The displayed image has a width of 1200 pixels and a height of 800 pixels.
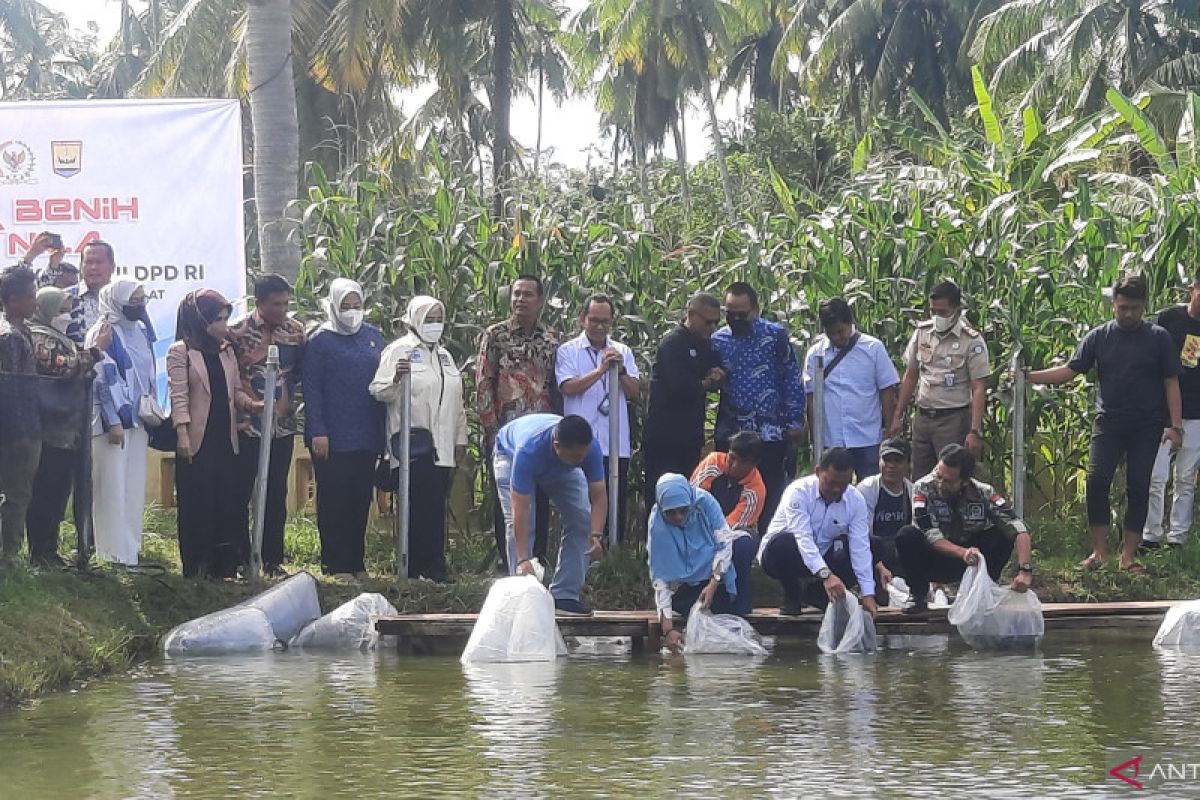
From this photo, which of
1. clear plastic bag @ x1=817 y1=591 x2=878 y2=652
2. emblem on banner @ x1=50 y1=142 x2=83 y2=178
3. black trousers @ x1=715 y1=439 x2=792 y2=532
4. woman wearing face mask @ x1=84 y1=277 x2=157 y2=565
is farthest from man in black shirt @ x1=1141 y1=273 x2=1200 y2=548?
emblem on banner @ x1=50 y1=142 x2=83 y2=178

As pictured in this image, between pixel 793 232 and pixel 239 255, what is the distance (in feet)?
12.4

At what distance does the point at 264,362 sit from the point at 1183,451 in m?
5.54

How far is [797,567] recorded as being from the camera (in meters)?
9.84

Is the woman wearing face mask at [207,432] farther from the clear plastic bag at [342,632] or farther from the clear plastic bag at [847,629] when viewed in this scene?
the clear plastic bag at [847,629]

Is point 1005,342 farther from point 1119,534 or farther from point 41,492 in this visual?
point 41,492

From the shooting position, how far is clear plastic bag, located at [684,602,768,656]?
935 cm

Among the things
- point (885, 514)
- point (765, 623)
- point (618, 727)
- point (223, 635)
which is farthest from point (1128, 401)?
point (223, 635)

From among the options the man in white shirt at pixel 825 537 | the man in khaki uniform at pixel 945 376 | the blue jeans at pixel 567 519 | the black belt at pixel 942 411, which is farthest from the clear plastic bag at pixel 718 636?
the black belt at pixel 942 411

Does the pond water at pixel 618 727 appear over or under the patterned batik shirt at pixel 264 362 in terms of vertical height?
under

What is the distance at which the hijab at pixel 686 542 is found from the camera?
944cm

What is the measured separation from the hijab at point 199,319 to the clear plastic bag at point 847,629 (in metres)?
3.94

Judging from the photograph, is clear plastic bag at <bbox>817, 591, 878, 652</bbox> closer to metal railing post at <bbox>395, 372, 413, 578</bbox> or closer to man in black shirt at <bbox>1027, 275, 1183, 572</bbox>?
man in black shirt at <bbox>1027, 275, 1183, 572</bbox>

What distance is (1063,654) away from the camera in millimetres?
9250

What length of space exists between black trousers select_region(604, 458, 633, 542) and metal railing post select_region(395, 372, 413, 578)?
1.21m
